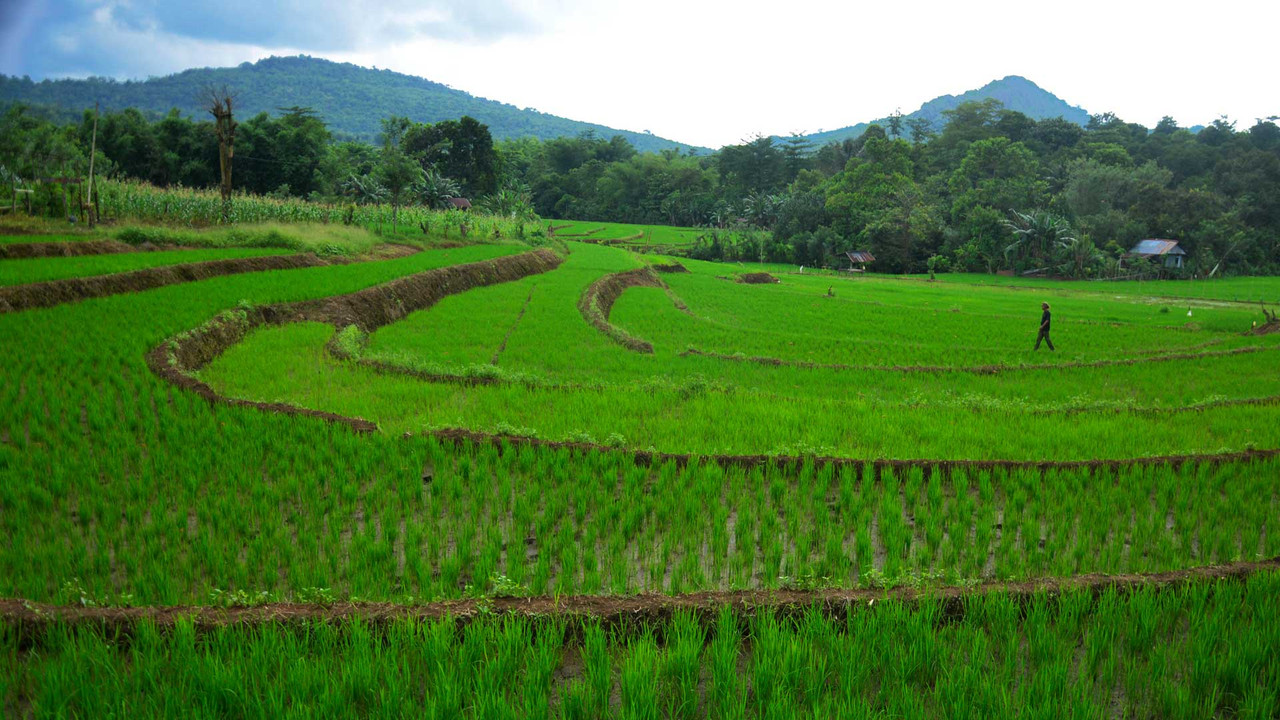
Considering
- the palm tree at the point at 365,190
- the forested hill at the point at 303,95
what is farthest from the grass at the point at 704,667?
the forested hill at the point at 303,95

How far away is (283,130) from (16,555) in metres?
39.3

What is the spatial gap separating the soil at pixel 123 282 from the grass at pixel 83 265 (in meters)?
0.12

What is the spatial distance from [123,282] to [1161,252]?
157ft

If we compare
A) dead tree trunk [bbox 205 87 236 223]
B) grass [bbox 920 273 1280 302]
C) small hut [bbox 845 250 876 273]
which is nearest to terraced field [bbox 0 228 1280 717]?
dead tree trunk [bbox 205 87 236 223]

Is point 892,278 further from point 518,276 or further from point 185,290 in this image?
point 185,290

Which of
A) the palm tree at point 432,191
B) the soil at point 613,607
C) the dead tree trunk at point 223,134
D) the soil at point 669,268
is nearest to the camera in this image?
the soil at point 613,607

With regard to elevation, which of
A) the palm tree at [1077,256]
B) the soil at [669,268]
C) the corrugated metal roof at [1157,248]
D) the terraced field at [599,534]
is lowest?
the terraced field at [599,534]

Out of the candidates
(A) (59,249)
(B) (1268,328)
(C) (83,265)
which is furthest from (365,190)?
(B) (1268,328)

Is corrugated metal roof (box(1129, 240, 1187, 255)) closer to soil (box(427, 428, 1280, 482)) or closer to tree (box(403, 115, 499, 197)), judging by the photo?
soil (box(427, 428, 1280, 482))

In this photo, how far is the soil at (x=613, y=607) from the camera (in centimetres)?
310

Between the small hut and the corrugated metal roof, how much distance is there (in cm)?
1499

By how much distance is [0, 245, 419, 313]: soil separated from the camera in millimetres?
10562

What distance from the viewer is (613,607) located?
3.40 metres

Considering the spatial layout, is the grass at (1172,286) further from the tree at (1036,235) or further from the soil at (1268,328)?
the soil at (1268,328)
